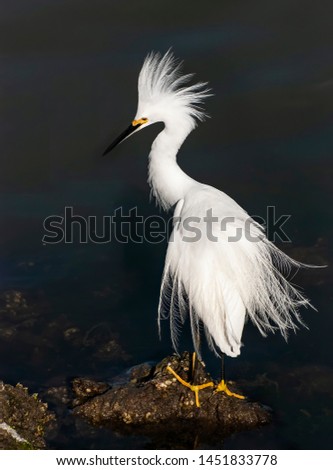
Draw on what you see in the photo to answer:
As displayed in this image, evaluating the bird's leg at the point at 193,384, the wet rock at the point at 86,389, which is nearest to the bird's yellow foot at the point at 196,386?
the bird's leg at the point at 193,384

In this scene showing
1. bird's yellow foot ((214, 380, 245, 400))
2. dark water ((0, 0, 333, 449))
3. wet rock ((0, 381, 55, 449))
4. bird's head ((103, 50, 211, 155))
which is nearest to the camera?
wet rock ((0, 381, 55, 449))

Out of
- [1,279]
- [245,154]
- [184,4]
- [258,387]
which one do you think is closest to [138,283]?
[1,279]

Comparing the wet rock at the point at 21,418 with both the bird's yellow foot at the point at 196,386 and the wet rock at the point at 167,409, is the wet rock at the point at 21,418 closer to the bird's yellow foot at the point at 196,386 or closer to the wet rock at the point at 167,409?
the wet rock at the point at 167,409

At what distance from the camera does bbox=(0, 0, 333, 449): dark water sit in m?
4.84

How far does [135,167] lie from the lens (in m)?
6.81

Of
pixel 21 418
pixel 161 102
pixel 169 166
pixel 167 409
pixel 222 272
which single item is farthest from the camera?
pixel 169 166

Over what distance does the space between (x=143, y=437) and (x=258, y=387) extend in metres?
0.87

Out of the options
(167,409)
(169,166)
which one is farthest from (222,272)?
(169,166)

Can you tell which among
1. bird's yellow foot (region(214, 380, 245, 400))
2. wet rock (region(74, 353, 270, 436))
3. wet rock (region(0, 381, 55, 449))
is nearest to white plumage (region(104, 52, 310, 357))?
bird's yellow foot (region(214, 380, 245, 400))

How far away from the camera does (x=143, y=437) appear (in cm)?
415

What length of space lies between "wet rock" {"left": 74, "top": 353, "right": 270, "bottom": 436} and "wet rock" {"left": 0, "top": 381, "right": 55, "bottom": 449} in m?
0.21

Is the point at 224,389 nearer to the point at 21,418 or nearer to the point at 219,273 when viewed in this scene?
the point at 219,273

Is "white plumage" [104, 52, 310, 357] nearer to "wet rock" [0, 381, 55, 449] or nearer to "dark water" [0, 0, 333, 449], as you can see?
"dark water" [0, 0, 333, 449]

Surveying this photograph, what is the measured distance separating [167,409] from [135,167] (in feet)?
10.1
